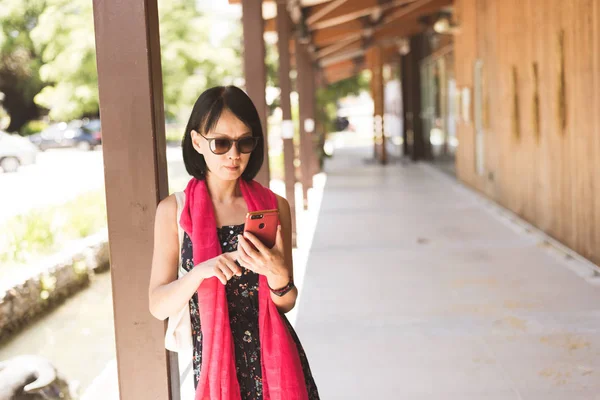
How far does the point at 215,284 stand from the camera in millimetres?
2088

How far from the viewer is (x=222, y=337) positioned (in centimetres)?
209

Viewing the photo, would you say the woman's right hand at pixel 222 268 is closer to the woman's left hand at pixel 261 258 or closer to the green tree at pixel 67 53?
the woman's left hand at pixel 261 258

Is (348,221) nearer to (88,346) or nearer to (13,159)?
(88,346)

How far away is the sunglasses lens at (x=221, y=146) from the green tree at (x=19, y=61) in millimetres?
24122

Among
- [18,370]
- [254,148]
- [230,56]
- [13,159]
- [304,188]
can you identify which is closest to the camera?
[254,148]

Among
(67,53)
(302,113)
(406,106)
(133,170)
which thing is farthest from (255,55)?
(67,53)

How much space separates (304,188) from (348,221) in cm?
248

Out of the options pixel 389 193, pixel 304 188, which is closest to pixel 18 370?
pixel 304 188

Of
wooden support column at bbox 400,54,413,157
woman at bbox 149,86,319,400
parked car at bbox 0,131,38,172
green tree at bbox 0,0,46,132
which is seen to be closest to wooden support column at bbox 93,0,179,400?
woman at bbox 149,86,319,400

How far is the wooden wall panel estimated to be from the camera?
699cm

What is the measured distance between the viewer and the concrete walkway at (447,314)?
14.0ft

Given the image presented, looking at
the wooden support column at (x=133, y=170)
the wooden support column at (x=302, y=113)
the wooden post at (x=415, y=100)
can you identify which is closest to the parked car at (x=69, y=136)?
the wooden post at (x=415, y=100)

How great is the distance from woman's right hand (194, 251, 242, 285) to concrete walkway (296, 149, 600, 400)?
7.47 ft

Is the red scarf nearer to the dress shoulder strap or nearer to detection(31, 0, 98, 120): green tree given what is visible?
the dress shoulder strap
